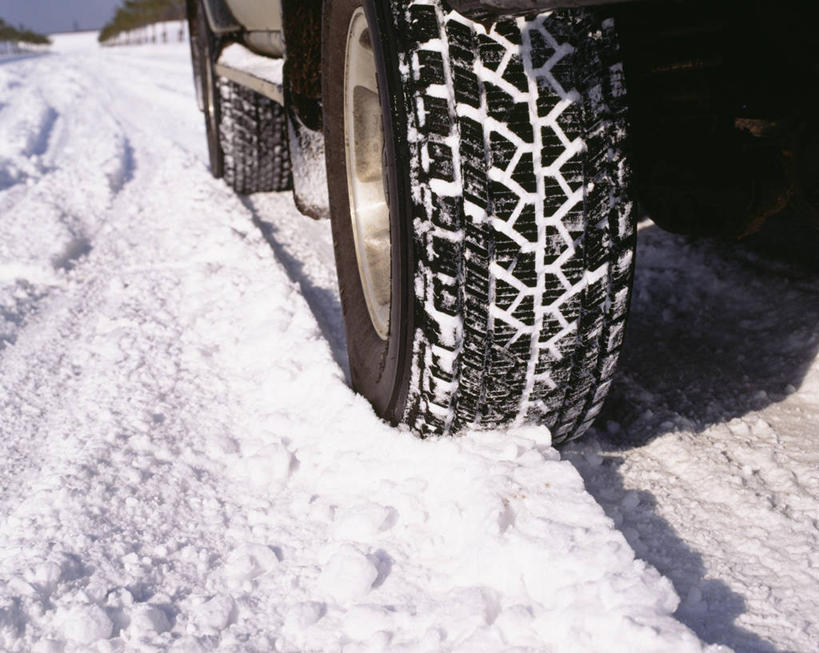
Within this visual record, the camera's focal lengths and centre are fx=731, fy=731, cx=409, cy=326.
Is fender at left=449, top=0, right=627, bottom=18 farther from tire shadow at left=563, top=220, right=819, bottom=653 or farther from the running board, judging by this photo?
the running board

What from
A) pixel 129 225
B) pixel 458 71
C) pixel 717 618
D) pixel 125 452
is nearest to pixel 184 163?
pixel 129 225

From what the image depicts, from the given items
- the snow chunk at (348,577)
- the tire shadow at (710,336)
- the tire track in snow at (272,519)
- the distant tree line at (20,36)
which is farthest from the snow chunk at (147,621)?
the distant tree line at (20,36)

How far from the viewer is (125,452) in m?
1.69

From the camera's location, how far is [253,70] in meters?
2.94

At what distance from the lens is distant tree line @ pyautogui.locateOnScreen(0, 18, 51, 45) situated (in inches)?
2354

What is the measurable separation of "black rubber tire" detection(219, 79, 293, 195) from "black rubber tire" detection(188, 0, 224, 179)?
11cm

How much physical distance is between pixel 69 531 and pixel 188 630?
385mm

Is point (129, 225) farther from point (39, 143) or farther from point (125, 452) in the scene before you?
point (39, 143)

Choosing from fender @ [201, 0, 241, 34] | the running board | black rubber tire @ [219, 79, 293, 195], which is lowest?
black rubber tire @ [219, 79, 293, 195]

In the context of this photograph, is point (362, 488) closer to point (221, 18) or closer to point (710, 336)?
point (710, 336)

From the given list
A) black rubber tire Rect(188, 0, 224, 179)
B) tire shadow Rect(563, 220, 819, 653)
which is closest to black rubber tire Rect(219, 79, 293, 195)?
black rubber tire Rect(188, 0, 224, 179)

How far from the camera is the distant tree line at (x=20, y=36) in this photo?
5978 cm

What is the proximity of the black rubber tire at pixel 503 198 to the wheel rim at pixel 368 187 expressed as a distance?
0.39 m

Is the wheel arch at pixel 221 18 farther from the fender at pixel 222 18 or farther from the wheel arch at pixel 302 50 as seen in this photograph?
the wheel arch at pixel 302 50
